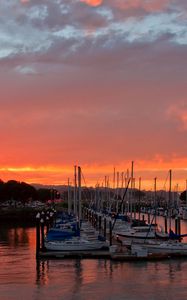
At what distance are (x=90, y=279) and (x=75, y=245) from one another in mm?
10842

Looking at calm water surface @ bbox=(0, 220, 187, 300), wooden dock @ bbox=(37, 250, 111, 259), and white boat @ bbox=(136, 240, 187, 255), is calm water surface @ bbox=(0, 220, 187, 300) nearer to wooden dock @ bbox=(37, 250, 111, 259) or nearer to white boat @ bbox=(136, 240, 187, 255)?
wooden dock @ bbox=(37, 250, 111, 259)

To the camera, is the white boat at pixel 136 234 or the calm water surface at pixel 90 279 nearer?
the calm water surface at pixel 90 279

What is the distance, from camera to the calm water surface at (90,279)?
33250 mm

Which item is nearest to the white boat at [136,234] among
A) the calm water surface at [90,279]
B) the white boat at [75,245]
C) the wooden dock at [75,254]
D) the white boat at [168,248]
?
the white boat at [75,245]

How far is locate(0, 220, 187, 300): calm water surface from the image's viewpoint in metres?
33.2

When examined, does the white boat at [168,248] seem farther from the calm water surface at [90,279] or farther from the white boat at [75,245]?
the white boat at [75,245]

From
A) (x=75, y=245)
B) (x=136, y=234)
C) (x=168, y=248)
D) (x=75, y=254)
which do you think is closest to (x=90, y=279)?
(x=75, y=254)

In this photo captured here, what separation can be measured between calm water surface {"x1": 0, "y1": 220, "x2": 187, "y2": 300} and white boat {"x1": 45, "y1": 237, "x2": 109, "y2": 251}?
2.05 meters

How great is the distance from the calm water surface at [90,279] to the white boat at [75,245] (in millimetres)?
2050

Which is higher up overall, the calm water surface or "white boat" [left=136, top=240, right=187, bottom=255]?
"white boat" [left=136, top=240, right=187, bottom=255]

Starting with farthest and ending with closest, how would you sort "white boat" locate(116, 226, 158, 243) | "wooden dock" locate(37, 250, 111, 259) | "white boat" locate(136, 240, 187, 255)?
"white boat" locate(116, 226, 158, 243)
"white boat" locate(136, 240, 187, 255)
"wooden dock" locate(37, 250, 111, 259)

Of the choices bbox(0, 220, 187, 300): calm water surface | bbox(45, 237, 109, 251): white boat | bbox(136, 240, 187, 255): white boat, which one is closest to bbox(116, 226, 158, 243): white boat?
bbox(45, 237, 109, 251): white boat

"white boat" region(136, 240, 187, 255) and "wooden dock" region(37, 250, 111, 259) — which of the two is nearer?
"wooden dock" region(37, 250, 111, 259)

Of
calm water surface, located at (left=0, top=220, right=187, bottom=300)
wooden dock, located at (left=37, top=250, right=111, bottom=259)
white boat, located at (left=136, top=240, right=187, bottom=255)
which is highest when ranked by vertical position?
white boat, located at (left=136, top=240, right=187, bottom=255)
